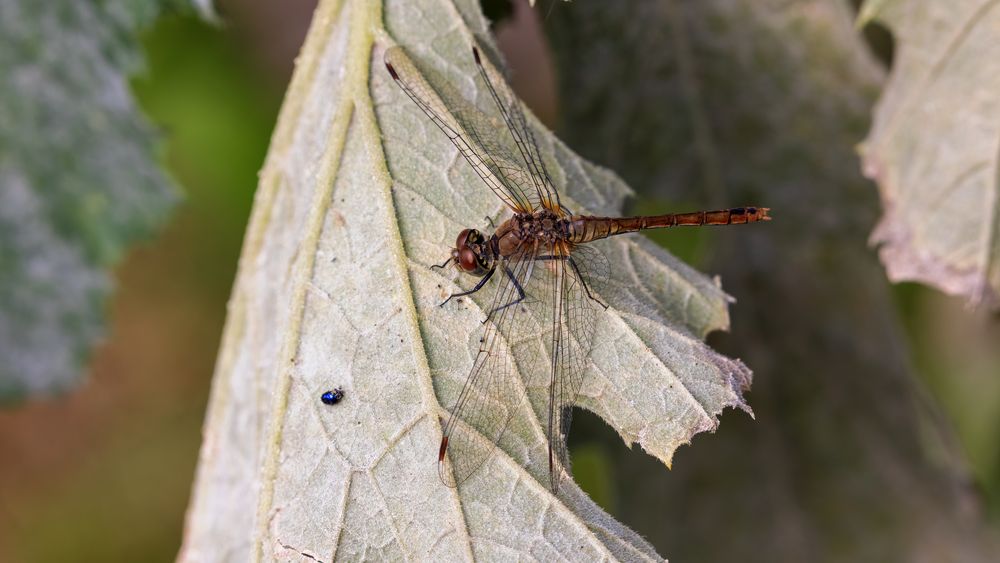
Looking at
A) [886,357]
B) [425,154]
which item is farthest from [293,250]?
[886,357]

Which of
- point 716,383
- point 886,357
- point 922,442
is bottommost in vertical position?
point 922,442

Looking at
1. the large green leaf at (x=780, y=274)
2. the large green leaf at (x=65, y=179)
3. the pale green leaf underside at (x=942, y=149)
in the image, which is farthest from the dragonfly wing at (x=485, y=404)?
the large green leaf at (x=65, y=179)

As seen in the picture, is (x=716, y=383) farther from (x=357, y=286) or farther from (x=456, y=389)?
(x=357, y=286)

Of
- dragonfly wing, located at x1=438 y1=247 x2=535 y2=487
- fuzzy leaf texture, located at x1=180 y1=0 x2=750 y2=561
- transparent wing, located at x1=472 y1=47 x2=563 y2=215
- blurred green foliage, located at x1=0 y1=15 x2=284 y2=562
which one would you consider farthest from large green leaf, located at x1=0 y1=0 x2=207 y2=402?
dragonfly wing, located at x1=438 y1=247 x2=535 y2=487

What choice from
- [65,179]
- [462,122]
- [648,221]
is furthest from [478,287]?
[65,179]

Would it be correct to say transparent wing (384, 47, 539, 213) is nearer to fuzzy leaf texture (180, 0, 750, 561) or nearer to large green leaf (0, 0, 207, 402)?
fuzzy leaf texture (180, 0, 750, 561)

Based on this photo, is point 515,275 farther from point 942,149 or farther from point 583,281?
point 942,149
